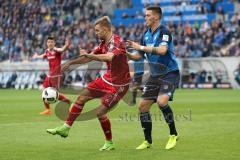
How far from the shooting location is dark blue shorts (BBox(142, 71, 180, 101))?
12125mm

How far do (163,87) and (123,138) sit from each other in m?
2.06

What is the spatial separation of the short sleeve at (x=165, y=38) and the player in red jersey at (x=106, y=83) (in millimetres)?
721

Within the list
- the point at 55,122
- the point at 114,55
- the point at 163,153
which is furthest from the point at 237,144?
the point at 55,122

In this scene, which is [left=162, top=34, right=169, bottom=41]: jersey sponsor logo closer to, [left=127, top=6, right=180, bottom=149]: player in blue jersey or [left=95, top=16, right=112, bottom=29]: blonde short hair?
[left=127, top=6, right=180, bottom=149]: player in blue jersey

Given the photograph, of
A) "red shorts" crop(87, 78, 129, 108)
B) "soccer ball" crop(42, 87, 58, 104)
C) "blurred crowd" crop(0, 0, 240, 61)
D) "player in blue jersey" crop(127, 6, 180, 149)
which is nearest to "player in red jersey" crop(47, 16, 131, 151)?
"red shorts" crop(87, 78, 129, 108)

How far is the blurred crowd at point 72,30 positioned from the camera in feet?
136

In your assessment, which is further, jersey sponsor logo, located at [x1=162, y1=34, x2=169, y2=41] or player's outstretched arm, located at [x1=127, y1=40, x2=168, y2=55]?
jersey sponsor logo, located at [x1=162, y1=34, x2=169, y2=41]

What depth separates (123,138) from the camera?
1373 centimetres

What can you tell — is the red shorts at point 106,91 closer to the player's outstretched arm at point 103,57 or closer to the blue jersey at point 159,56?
the player's outstretched arm at point 103,57

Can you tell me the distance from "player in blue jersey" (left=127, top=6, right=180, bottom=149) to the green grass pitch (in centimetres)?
43

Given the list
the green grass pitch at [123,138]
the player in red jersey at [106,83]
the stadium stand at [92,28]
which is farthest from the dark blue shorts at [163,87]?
the stadium stand at [92,28]

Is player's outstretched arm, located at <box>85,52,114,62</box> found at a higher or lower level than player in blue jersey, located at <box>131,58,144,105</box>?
higher

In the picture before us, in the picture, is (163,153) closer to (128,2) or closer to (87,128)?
(87,128)

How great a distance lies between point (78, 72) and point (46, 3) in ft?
49.1
